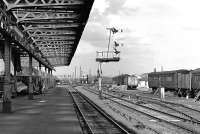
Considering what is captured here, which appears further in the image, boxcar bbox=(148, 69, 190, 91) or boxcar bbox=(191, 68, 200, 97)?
boxcar bbox=(148, 69, 190, 91)

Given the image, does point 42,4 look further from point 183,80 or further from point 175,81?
point 175,81

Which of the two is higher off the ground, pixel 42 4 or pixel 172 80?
pixel 42 4

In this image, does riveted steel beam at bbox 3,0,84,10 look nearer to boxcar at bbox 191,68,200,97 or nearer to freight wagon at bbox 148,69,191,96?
boxcar at bbox 191,68,200,97

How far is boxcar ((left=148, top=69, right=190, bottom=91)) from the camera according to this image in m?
45.0

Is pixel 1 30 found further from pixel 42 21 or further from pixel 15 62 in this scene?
pixel 15 62

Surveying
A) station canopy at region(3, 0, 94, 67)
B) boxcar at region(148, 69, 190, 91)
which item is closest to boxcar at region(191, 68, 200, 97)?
boxcar at region(148, 69, 190, 91)

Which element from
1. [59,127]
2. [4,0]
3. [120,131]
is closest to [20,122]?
[59,127]

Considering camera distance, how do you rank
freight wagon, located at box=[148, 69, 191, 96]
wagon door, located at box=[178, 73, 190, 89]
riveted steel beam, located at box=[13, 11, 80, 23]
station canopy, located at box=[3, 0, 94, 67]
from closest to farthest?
station canopy, located at box=[3, 0, 94, 67], riveted steel beam, located at box=[13, 11, 80, 23], wagon door, located at box=[178, 73, 190, 89], freight wagon, located at box=[148, 69, 191, 96]

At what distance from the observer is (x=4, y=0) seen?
68.1ft

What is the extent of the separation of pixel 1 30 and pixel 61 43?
25.8m

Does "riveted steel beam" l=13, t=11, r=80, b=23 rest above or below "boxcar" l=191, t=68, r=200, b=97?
above

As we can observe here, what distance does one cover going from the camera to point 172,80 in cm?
5012

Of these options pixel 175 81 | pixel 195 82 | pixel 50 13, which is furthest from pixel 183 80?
pixel 50 13

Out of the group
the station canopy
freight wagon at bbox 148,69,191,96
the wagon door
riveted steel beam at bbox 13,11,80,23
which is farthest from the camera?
freight wagon at bbox 148,69,191,96
